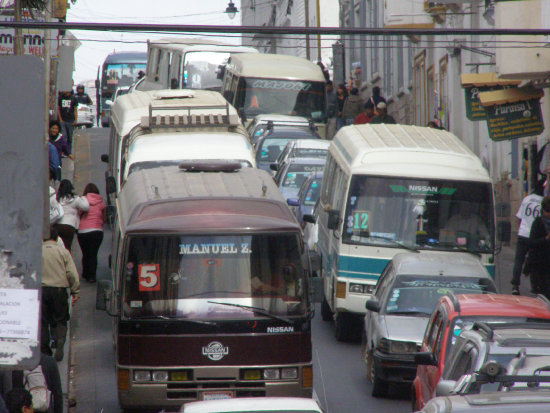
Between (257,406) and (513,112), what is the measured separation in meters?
16.8

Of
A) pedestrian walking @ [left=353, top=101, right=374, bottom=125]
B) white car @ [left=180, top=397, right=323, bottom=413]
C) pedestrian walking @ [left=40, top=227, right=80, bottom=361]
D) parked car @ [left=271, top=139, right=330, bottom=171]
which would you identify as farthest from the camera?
pedestrian walking @ [left=353, top=101, right=374, bottom=125]

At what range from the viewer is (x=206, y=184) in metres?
13.2

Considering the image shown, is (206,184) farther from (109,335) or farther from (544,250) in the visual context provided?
(544,250)

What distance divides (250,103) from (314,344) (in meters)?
16.5

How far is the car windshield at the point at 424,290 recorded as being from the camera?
13.8 meters

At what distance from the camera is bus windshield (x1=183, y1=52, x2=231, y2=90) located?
36594mm

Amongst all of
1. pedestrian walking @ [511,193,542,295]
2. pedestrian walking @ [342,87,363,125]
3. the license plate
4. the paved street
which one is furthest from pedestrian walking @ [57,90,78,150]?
the license plate

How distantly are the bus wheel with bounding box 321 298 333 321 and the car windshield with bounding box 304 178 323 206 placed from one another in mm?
4168

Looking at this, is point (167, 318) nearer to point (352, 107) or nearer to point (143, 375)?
point (143, 375)

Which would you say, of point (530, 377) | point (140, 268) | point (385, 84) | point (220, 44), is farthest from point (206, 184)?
point (385, 84)

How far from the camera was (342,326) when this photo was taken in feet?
54.1

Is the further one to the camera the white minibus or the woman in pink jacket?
the white minibus

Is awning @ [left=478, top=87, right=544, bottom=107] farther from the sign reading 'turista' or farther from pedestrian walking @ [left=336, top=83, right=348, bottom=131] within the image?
pedestrian walking @ [left=336, top=83, right=348, bottom=131]

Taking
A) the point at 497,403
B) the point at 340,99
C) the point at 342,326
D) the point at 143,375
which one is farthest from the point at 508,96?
the point at 497,403
